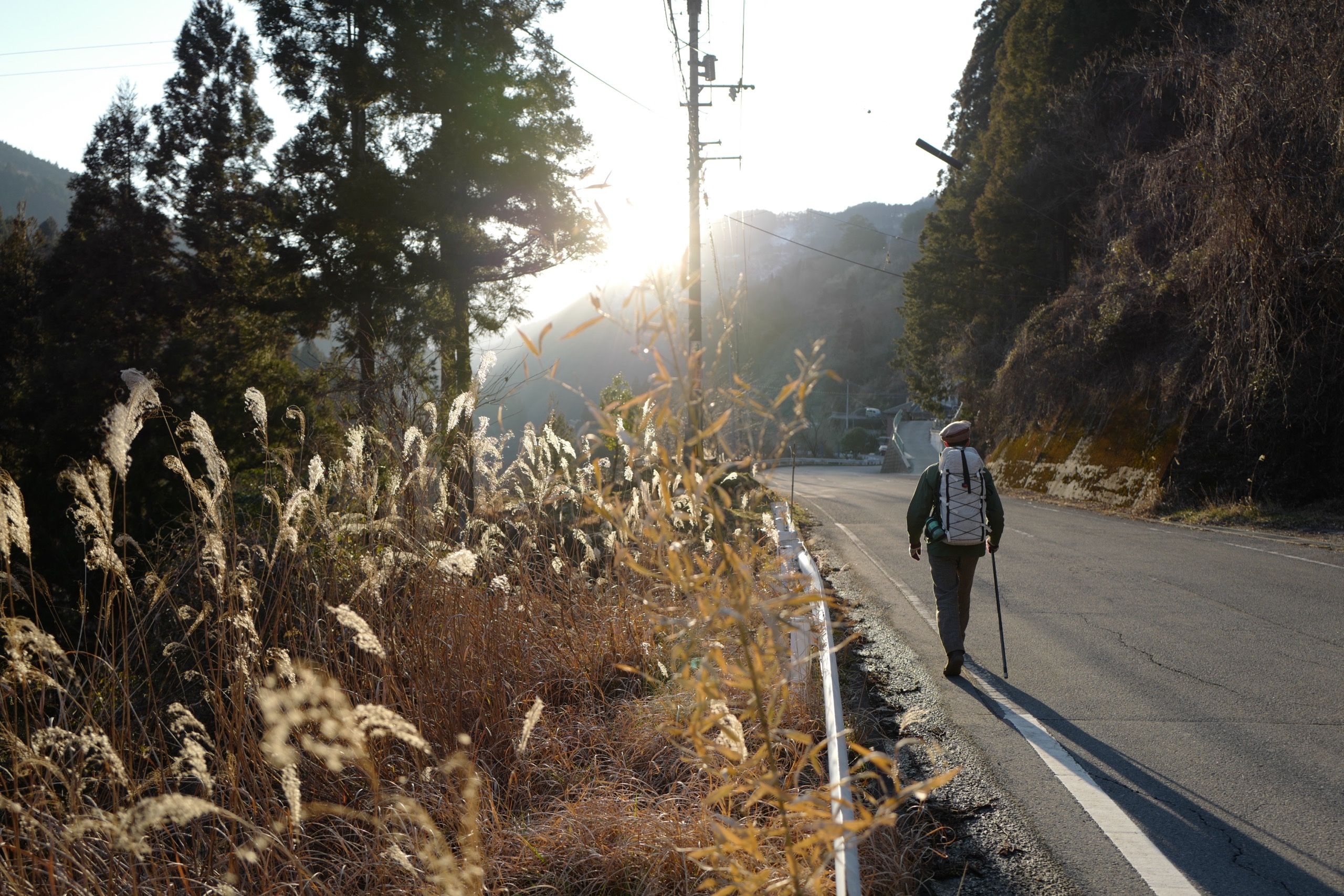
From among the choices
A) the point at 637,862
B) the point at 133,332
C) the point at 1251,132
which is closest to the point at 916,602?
the point at 637,862

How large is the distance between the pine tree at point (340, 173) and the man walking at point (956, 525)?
19.8m

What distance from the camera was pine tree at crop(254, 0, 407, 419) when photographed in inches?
928

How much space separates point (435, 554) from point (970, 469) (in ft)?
12.6

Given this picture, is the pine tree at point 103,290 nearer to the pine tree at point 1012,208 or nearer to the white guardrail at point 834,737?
the white guardrail at point 834,737

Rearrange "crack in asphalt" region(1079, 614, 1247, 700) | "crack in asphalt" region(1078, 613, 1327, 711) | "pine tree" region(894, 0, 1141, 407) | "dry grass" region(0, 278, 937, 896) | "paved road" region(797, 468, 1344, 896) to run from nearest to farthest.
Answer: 1. "dry grass" region(0, 278, 937, 896)
2. "paved road" region(797, 468, 1344, 896)
3. "crack in asphalt" region(1078, 613, 1327, 711)
4. "crack in asphalt" region(1079, 614, 1247, 700)
5. "pine tree" region(894, 0, 1141, 407)

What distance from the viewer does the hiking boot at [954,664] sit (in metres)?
6.06

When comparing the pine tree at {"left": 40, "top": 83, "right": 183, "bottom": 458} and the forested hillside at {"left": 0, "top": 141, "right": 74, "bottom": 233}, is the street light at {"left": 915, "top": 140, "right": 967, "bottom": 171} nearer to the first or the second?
the pine tree at {"left": 40, "top": 83, "right": 183, "bottom": 458}

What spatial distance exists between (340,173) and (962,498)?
76.2 feet

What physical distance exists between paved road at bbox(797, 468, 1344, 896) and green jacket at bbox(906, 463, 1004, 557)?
34.2 inches

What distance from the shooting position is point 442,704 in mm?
4297

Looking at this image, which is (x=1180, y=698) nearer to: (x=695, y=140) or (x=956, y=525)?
(x=956, y=525)

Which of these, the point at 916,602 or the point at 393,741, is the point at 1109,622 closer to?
the point at 916,602

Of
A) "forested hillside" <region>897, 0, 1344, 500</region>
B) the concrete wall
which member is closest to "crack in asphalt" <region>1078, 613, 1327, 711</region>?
"forested hillside" <region>897, 0, 1344, 500</region>

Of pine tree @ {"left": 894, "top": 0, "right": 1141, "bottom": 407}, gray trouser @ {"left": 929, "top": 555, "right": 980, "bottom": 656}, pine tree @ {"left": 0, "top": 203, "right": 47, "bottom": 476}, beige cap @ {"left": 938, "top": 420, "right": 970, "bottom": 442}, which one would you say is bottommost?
gray trouser @ {"left": 929, "top": 555, "right": 980, "bottom": 656}
